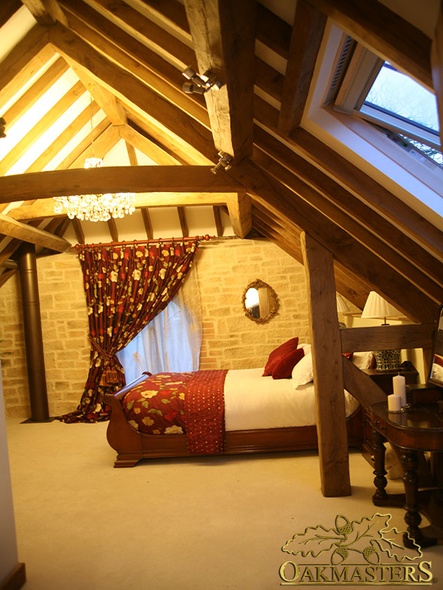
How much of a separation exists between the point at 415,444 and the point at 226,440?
233cm

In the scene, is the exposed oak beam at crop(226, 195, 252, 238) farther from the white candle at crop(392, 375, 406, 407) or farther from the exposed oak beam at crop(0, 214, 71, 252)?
the white candle at crop(392, 375, 406, 407)

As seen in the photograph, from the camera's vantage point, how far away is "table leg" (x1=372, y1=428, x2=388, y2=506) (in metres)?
3.45

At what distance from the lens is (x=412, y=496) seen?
2.85m

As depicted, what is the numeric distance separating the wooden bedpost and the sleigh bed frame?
100 cm

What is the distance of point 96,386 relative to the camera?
724cm

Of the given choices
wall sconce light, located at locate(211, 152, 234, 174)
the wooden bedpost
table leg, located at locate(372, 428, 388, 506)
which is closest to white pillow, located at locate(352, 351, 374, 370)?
the wooden bedpost

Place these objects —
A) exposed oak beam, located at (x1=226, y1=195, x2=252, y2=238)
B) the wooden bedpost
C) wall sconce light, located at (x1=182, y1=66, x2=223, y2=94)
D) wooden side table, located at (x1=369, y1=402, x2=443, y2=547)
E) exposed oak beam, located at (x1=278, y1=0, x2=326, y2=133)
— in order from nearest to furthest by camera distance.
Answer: exposed oak beam, located at (x1=278, y1=0, x2=326, y2=133) → wall sconce light, located at (x1=182, y1=66, x2=223, y2=94) → wooden side table, located at (x1=369, y1=402, x2=443, y2=547) → the wooden bedpost → exposed oak beam, located at (x1=226, y1=195, x2=252, y2=238)

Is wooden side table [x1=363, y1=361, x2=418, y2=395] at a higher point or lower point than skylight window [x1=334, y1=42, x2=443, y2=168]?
lower

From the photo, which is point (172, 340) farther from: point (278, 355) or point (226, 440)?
point (226, 440)

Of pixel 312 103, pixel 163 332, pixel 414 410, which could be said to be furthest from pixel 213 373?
pixel 312 103

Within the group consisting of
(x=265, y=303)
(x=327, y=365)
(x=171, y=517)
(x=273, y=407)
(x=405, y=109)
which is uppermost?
(x=405, y=109)

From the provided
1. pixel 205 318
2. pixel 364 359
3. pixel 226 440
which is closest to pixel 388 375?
pixel 364 359

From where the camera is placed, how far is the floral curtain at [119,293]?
7.17m

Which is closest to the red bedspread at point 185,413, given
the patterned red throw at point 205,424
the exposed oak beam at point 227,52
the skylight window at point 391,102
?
the patterned red throw at point 205,424
